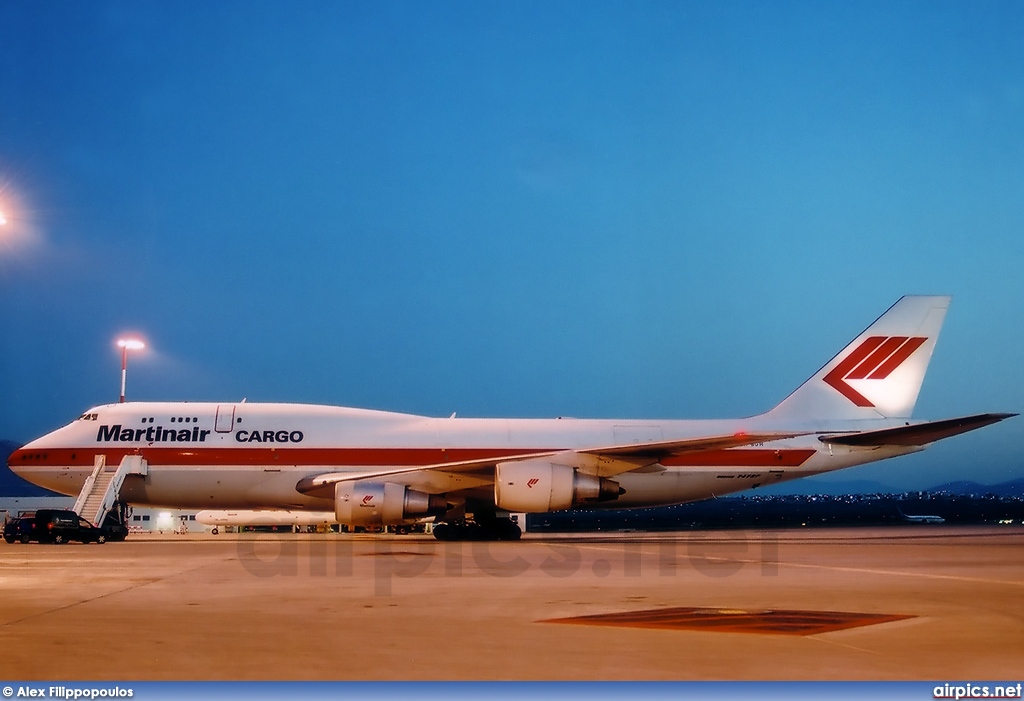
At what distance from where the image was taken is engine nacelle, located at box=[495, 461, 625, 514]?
84.9 feet

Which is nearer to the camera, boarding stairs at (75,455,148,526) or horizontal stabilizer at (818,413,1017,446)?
horizontal stabilizer at (818,413,1017,446)

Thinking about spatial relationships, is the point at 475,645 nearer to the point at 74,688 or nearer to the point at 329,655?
the point at 329,655

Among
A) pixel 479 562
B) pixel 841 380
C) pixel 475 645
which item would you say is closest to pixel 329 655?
pixel 475 645

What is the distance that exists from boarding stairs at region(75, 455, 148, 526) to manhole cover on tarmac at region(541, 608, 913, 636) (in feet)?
71.8

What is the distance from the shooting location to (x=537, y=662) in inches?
287

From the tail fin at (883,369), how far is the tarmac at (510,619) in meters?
12.7

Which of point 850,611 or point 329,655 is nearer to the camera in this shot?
point 329,655

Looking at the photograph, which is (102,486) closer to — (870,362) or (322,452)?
(322,452)

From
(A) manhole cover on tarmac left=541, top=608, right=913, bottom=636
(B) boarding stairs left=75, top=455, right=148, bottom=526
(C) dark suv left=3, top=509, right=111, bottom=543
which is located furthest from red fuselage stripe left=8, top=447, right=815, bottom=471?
(A) manhole cover on tarmac left=541, top=608, right=913, bottom=636

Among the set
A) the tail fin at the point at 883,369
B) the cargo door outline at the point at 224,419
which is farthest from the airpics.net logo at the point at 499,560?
the tail fin at the point at 883,369

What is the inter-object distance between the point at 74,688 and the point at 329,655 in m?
2.11

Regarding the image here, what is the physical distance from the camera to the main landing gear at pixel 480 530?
29.3 m

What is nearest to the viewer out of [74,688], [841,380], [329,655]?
[74,688]

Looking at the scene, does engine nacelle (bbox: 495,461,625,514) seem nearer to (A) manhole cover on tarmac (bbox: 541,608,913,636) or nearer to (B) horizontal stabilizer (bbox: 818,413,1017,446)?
(B) horizontal stabilizer (bbox: 818,413,1017,446)
